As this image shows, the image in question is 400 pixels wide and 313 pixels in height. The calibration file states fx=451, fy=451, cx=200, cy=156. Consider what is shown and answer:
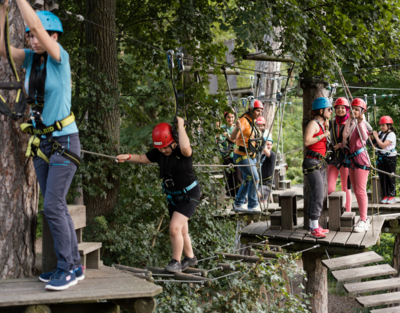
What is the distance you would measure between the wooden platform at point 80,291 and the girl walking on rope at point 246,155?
4.02 meters

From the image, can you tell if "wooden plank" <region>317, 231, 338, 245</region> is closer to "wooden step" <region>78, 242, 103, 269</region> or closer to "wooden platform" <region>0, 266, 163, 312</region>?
"wooden step" <region>78, 242, 103, 269</region>

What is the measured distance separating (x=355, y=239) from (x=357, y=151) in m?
1.29

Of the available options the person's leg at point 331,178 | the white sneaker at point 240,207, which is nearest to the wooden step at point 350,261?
the person's leg at point 331,178

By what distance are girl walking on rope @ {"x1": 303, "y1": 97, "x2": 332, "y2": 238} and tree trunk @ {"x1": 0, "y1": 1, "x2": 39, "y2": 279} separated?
3923 mm

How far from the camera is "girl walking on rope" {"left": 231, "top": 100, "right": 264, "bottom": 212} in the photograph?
23.8ft

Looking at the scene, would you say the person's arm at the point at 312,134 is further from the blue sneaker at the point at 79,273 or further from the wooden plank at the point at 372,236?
the blue sneaker at the point at 79,273

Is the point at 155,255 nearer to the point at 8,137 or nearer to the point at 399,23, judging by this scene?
the point at 8,137

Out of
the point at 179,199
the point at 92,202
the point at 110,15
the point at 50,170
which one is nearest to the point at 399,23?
the point at 110,15

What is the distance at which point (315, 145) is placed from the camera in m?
6.34

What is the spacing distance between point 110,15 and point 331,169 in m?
4.09

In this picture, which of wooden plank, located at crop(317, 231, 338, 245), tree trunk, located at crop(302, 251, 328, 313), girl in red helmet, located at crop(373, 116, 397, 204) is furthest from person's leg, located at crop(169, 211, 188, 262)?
girl in red helmet, located at crop(373, 116, 397, 204)

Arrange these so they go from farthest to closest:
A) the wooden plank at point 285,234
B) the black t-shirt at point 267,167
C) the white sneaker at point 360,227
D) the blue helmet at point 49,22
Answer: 1. the black t-shirt at point 267,167
2. the white sneaker at point 360,227
3. the wooden plank at point 285,234
4. the blue helmet at point 49,22

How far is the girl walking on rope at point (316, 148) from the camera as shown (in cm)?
620

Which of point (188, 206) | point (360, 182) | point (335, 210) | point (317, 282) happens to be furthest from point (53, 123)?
point (317, 282)
